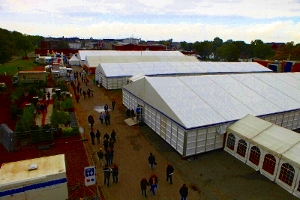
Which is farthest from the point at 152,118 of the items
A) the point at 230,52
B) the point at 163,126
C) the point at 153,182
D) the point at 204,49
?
the point at 204,49

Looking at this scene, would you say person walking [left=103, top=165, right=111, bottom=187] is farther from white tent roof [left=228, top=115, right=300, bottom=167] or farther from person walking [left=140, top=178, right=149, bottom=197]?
white tent roof [left=228, top=115, right=300, bottom=167]

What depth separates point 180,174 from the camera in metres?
12.9

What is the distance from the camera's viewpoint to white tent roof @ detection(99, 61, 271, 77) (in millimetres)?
34781

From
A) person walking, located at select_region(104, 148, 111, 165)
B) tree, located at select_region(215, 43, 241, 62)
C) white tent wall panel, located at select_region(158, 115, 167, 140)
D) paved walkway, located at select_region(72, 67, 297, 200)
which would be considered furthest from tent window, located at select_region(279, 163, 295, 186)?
tree, located at select_region(215, 43, 241, 62)

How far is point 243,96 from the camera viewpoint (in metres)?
18.7

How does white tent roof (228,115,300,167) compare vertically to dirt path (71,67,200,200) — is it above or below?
above

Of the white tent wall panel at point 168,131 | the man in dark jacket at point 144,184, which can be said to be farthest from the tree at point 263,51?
the man in dark jacket at point 144,184

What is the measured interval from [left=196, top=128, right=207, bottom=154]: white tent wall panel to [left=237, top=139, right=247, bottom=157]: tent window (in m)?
2.24

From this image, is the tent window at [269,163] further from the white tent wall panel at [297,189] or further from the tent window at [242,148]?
the tent window at [242,148]

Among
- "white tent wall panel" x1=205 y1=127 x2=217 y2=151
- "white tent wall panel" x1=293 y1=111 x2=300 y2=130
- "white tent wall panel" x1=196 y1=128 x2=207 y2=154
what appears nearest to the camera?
"white tent wall panel" x1=196 y1=128 x2=207 y2=154

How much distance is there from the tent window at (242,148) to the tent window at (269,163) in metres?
1.50

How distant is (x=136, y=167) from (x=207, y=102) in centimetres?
731

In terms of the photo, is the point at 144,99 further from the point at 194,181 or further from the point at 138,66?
the point at 138,66

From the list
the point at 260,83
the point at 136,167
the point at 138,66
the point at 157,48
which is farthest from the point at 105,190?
the point at 157,48
